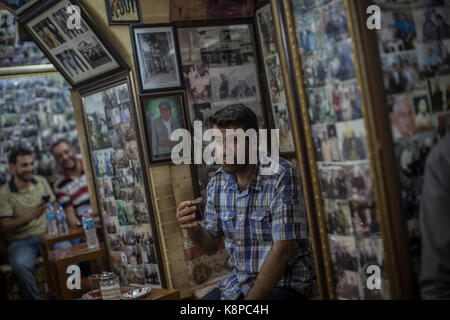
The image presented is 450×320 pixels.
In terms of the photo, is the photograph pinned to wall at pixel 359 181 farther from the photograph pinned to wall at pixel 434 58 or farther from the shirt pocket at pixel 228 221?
the shirt pocket at pixel 228 221

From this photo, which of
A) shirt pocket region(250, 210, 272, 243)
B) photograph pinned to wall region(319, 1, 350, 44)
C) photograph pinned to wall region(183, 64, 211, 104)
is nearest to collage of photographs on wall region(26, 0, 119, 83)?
photograph pinned to wall region(183, 64, 211, 104)

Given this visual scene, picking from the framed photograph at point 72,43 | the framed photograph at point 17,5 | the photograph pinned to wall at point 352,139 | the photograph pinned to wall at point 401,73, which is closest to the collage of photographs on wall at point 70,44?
the framed photograph at point 72,43

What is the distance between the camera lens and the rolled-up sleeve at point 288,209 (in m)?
2.17

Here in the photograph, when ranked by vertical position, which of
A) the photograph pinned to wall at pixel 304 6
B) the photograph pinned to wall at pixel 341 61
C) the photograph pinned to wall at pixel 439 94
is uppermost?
the photograph pinned to wall at pixel 304 6

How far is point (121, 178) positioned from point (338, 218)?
2.49 m

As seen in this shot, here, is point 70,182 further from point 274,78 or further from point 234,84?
point 274,78

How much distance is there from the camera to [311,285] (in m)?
2.33

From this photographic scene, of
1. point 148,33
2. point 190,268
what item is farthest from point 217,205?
point 148,33

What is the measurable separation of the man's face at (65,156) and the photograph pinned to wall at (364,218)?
4.69 meters

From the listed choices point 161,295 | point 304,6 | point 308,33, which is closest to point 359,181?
point 308,33

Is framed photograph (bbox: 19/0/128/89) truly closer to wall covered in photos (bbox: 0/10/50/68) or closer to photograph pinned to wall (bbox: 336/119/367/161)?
wall covered in photos (bbox: 0/10/50/68)

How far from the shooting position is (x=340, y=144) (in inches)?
71.0

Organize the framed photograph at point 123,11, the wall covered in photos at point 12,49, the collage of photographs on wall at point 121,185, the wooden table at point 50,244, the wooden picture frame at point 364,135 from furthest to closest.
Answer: the wall covered in photos at point 12,49 < the wooden table at point 50,244 < the collage of photographs on wall at point 121,185 < the framed photograph at point 123,11 < the wooden picture frame at point 364,135
